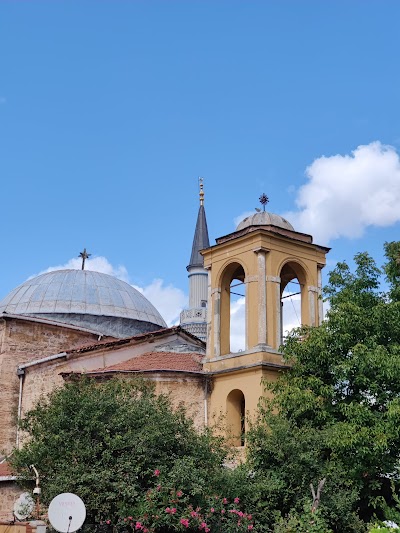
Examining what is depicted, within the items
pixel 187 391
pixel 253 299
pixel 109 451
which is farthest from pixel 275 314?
pixel 109 451

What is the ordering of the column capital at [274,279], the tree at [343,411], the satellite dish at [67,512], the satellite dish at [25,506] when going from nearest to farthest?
the satellite dish at [67,512], the satellite dish at [25,506], the tree at [343,411], the column capital at [274,279]

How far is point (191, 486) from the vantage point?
41.9ft

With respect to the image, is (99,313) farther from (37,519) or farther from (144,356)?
(37,519)

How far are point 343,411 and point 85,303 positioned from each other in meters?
11.8

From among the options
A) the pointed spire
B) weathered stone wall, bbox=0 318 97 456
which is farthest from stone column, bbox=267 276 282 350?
the pointed spire

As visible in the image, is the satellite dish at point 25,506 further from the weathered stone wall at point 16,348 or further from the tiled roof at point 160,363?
the weathered stone wall at point 16,348

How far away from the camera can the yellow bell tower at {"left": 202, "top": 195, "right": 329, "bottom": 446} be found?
59.6 feet

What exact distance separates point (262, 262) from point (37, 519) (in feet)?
29.1

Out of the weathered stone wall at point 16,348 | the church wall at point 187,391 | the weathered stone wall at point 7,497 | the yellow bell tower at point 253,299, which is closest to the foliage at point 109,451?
the weathered stone wall at point 7,497

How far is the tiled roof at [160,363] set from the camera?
18109 millimetres

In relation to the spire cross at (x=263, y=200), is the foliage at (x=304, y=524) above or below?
below

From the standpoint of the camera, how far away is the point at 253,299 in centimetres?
1912

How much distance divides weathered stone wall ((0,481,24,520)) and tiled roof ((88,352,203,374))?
3262mm

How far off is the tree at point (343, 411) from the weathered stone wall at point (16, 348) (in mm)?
7508
